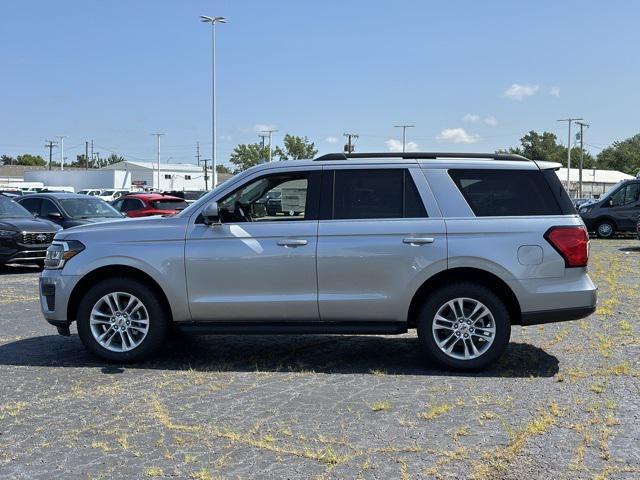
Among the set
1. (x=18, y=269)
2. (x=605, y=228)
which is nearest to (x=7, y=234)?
(x=18, y=269)

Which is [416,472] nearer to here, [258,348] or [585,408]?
[585,408]

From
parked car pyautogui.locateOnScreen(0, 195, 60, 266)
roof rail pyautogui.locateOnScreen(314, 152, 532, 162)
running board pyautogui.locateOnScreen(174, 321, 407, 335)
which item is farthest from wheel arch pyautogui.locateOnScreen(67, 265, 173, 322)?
parked car pyautogui.locateOnScreen(0, 195, 60, 266)

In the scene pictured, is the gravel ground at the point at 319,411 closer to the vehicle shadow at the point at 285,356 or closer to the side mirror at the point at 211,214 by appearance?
the vehicle shadow at the point at 285,356

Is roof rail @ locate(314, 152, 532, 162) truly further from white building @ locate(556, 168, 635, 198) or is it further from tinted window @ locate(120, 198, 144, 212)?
white building @ locate(556, 168, 635, 198)

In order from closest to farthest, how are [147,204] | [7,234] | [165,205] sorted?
[7,234]
[165,205]
[147,204]

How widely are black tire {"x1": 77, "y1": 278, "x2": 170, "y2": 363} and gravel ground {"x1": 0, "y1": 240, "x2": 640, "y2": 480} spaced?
0.13 metres

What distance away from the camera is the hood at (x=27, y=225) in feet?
47.3

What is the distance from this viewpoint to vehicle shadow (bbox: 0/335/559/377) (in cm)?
674

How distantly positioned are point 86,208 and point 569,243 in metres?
13.2

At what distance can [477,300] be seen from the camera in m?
6.45

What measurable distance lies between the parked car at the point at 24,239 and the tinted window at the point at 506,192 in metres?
10.5

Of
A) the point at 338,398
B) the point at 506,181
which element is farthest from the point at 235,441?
the point at 506,181

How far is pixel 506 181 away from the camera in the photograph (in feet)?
21.9

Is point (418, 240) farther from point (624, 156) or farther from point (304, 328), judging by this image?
point (624, 156)
